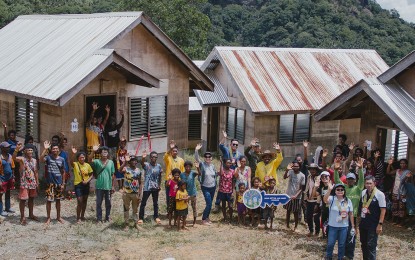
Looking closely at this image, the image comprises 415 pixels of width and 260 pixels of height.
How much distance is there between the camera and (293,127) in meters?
20.6

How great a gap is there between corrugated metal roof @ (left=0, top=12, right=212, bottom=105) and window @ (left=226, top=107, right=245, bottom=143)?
3.86 meters

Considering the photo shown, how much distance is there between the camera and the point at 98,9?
47156 millimetres

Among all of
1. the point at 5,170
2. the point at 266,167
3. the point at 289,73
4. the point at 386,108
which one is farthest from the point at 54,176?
the point at 289,73

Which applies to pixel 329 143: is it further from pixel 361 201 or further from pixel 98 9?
pixel 98 9

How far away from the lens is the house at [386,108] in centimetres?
1263

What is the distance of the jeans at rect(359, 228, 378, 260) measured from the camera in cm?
977

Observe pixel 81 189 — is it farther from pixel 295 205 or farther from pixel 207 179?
pixel 295 205

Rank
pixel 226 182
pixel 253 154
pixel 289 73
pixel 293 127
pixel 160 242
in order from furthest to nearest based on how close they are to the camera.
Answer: pixel 289 73 → pixel 293 127 → pixel 253 154 → pixel 226 182 → pixel 160 242

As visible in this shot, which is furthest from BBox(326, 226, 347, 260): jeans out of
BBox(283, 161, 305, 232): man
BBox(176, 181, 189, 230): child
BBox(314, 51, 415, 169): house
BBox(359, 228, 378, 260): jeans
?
BBox(314, 51, 415, 169): house

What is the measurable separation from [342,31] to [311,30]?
2697 mm

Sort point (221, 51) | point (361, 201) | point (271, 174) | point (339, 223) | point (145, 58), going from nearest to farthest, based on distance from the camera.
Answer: point (339, 223), point (361, 201), point (271, 174), point (145, 58), point (221, 51)

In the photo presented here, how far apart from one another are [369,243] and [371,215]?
21.2 inches

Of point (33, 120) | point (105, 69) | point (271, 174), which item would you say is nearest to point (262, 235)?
point (271, 174)

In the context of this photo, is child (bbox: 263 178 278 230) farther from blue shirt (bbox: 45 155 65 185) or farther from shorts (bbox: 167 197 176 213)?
blue shirt (bbox: 45 155 65 185)
